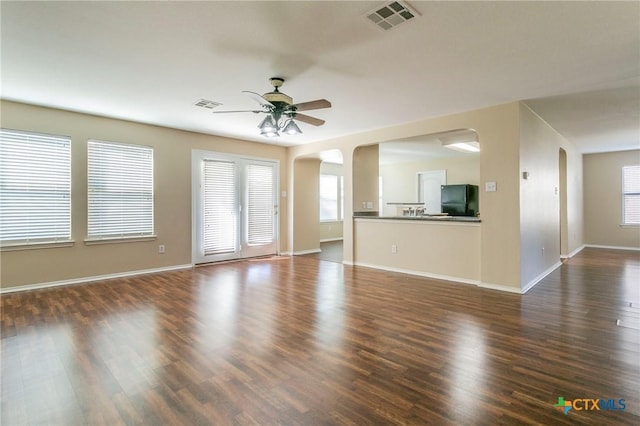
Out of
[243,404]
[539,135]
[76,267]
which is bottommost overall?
[243,404]

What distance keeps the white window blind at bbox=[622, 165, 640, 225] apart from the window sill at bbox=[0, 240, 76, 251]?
1187 cm

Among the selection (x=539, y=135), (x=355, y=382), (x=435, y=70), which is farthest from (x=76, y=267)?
(x=539, y=135)

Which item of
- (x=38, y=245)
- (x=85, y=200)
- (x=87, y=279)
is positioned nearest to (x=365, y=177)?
(x=85, y=200)

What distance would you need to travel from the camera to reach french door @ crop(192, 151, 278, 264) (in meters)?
5.96

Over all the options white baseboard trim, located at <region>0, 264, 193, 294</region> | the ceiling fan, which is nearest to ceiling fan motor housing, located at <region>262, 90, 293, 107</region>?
the ceiling fan

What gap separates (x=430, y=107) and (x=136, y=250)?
517cm

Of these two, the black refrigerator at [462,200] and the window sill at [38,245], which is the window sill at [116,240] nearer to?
the window sill at [38,245]

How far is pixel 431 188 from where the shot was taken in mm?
9289

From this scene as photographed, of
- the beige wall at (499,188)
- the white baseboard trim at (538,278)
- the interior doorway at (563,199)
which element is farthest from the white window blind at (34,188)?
the interior doorway at (563,199)

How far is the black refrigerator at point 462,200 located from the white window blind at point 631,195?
3.60m

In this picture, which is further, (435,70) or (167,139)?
(167,139)

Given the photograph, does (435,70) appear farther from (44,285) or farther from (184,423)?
(44,285)

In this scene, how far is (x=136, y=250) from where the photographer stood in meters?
5.21

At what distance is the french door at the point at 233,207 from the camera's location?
5.96m
